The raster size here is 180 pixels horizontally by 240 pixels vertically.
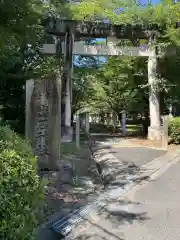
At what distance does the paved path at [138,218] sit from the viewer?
376 cm

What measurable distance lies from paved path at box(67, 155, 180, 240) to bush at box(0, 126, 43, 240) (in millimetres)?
1376

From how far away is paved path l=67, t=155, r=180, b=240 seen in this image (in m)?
3.76

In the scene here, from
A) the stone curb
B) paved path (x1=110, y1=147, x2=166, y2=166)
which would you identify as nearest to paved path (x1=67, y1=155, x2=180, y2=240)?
the stone curb

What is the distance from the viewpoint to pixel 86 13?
1380cm

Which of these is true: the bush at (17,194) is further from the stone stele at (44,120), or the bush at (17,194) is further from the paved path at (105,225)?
the stone stele at (44,120)

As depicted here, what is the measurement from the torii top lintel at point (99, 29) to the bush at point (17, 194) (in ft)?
37.2

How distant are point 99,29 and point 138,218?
11019 millimetres

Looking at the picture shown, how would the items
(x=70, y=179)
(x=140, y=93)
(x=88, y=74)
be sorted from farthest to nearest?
(x=88, y=74) → (x=140, y=93) → (x=70, y=179)

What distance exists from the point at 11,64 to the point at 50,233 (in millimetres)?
7376

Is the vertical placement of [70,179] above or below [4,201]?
below

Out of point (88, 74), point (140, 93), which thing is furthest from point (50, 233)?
point (88, 74)

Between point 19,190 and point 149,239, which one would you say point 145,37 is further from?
point 19,190

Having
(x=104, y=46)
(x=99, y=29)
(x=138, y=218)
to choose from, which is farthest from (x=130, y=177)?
(x=104, y=46)

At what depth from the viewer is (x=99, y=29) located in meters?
13.9
